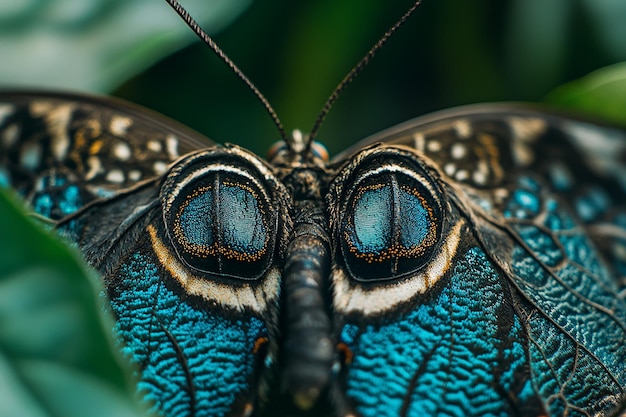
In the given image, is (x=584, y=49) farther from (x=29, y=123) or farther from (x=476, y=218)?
(x=29, y=123)

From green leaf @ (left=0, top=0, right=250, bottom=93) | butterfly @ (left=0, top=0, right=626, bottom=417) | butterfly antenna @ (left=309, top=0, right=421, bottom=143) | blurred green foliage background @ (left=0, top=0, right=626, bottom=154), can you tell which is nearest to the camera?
butterfly @ (left=0, top=0, right=626, bottom=417)

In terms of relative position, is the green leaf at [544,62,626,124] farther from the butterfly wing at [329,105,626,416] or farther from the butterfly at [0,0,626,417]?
the butterfly at [0,0,626,417]

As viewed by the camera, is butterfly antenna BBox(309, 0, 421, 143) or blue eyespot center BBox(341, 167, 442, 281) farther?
butterfly antenna BBox(309, 0, 421, 143)

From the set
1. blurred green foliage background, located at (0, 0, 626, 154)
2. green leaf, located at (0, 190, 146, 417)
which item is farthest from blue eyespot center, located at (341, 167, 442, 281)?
blurred green foliage background, located at (0, 0, 626, 154)

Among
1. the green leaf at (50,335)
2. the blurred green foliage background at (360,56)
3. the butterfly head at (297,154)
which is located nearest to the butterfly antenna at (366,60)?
the butterfly head at (297,154)

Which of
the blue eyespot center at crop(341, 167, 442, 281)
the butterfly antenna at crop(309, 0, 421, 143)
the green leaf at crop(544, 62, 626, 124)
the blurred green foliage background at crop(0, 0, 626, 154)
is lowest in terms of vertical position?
the blue eyespot center at crop(341, 167, 442, 281)

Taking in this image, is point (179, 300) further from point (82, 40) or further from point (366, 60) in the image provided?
point (82, 40)
